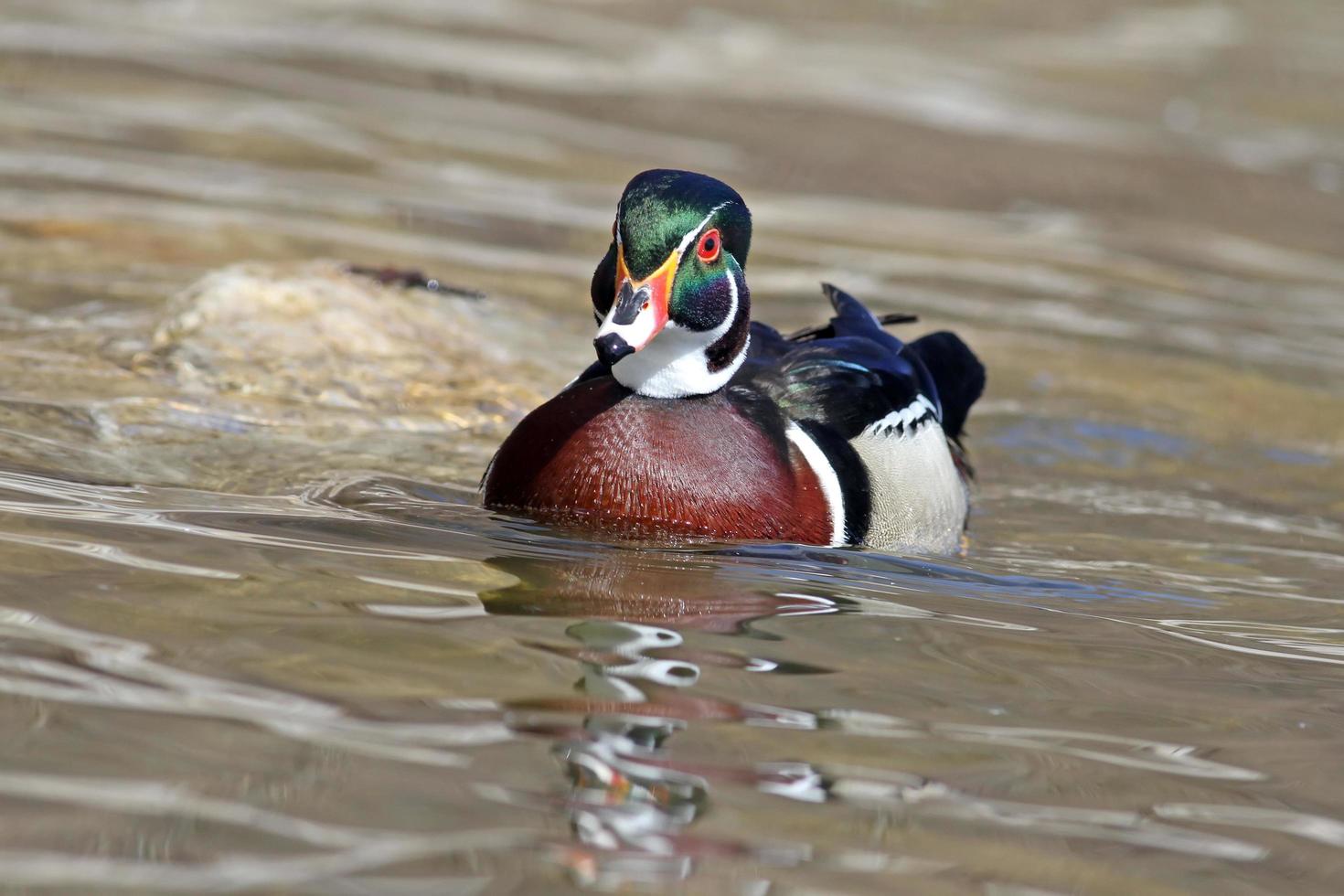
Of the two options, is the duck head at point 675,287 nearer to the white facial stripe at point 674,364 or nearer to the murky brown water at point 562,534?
the white facial stripe at point 674,364

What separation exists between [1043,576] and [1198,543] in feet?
4.57

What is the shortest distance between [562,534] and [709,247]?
89cm

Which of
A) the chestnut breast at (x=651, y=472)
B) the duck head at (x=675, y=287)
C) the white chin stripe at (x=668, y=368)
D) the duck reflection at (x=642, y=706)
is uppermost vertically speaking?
the duck head at (x=675, y=287)

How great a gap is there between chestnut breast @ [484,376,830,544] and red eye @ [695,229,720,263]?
1.43 feet

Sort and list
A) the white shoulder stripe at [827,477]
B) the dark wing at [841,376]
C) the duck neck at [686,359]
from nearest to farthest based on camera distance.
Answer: the duck neck at [686,359], the white shoulder stripe at [827,477], the dark wing at [841,376]

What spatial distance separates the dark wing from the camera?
5.62 metres

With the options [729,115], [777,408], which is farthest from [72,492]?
[729,115]

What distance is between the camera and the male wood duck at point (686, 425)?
4.80m

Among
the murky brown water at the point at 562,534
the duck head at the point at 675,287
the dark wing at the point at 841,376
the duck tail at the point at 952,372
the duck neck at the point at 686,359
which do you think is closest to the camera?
the murky brown water at the point at 562,534

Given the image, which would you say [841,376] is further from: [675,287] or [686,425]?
[675,287]

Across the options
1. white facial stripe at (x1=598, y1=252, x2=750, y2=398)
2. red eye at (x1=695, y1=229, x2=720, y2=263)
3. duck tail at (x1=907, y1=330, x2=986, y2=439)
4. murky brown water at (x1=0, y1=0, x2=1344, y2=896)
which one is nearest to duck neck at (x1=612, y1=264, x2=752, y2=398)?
white facial stripe at (x1=598, y1=252, x2=750, y2=398)

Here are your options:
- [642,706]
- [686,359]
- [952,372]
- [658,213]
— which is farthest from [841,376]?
[642,706]

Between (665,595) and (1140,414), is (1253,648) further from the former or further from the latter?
(1140,414)

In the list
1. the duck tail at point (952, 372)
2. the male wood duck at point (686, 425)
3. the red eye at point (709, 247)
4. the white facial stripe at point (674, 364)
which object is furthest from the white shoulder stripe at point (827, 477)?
the duck tail at point (952, 372)
